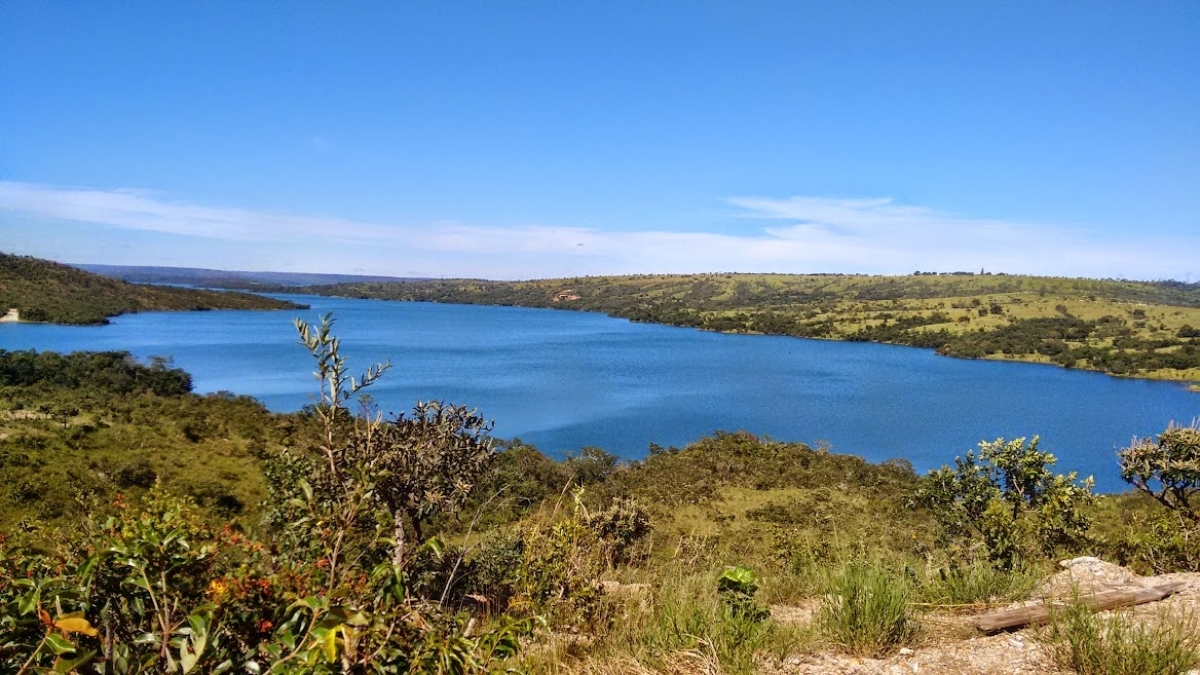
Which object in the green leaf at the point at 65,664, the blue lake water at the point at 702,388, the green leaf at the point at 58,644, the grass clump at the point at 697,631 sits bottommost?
the blue lake water at the point at 702,388

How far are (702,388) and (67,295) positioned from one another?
99.8 metres

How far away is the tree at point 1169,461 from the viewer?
10766 millimetres

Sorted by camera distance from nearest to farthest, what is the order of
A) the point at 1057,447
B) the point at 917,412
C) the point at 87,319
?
1. the point at 1057,447
2. the point at 917,412
3. the point at 87,319

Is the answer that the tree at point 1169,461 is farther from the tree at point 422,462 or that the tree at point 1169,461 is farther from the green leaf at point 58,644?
the green leaf at point 58,644

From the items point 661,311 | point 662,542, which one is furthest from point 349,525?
point 661,311

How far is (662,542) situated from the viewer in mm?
17359

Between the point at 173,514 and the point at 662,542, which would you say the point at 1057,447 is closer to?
the point at 662,542

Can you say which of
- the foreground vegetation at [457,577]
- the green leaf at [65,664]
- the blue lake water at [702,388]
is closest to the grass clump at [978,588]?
the foreground vegetation at [457,577]

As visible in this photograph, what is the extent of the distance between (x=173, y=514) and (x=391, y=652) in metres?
1.26

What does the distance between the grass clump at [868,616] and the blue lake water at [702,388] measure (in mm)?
34963

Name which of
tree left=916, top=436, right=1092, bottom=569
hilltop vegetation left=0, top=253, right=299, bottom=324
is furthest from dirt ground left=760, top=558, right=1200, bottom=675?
hilltop vegetation left=0, top=253, right=299, bottom=324

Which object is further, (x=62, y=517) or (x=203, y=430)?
(x=203, y=430)

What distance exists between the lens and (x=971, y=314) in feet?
347

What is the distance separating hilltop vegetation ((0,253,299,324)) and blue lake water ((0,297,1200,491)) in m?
4.94
